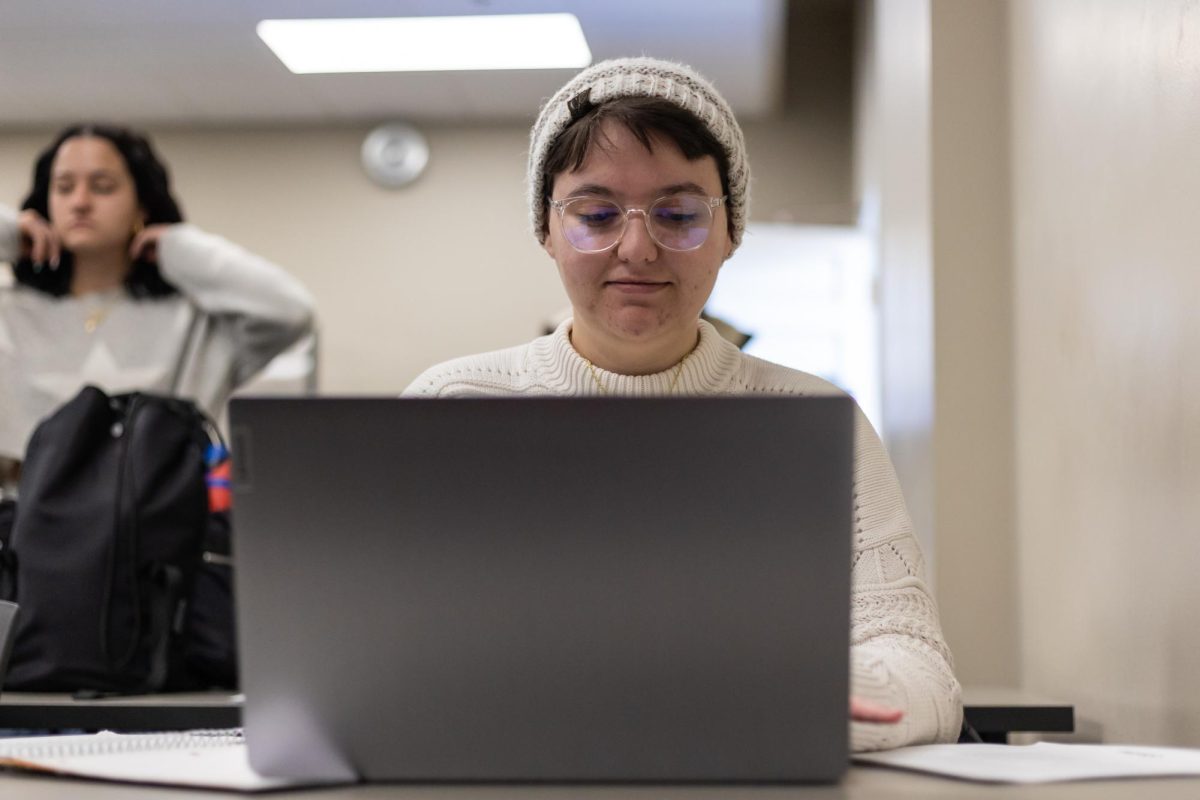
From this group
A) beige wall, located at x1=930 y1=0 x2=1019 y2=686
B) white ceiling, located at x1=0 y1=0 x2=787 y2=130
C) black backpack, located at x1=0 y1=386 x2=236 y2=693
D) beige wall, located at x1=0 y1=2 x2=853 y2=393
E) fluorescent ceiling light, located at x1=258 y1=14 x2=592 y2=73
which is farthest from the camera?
beige wall, located at x1=0 y1=2 x2=853 y2=393

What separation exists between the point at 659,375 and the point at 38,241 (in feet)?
5.16

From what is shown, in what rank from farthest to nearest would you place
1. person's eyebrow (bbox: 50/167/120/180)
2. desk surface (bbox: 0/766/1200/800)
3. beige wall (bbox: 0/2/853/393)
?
1. beige wall (bbox: 0/2/853/393)
2. person's eyebrow (bbox: 50/167/120/180)
3. desk surface (bbox: 0/766/1200/800)

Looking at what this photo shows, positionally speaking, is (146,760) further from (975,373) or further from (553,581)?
(975,373)

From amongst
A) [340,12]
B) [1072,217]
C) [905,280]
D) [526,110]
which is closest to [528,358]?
[1072,217]

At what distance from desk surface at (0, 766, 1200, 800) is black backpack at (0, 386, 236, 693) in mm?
1132

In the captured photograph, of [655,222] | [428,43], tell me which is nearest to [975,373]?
[655,222]

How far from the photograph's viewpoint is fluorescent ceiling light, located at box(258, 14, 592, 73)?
4789 millimetres

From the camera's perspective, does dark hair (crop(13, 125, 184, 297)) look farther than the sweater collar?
Yes

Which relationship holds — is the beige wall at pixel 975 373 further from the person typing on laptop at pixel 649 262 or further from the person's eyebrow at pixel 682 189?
the person's eyebrow at pixel 682 189

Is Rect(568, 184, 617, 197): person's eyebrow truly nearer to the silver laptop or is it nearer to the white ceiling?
the silver laptop

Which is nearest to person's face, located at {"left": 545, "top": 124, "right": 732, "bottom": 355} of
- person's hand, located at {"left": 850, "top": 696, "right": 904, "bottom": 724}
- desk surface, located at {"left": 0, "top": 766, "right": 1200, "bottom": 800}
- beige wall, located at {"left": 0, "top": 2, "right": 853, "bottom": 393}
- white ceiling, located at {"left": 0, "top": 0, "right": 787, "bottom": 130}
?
person's hand, located at {"left": 850, "top": 696, "right": 904, "bottom": 724}

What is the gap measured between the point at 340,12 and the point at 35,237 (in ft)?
7.91

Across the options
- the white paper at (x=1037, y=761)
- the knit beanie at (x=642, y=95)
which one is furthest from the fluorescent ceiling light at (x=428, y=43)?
the white paper at (x=1037, y=761)

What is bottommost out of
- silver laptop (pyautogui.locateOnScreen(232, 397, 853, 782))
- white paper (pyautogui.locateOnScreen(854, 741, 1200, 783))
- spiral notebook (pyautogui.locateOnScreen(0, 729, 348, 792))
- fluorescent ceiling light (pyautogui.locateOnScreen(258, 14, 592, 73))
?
spiral notebook (pyautogui.locateOnScreen(0, 729, 348, 792))
